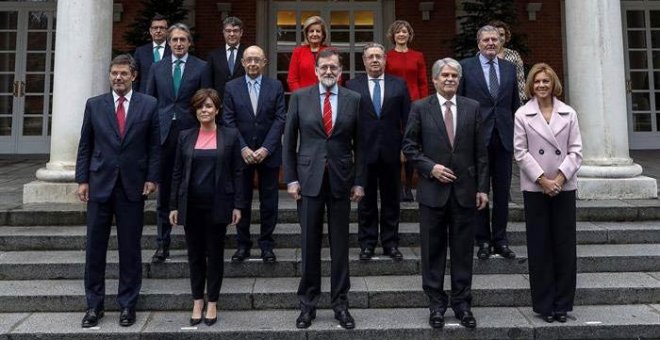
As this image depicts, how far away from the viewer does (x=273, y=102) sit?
500cm

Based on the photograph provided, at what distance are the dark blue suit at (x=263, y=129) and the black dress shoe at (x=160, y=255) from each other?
72 centimetres

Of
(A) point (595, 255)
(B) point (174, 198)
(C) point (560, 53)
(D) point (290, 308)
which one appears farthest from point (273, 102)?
(C) point (560, 53)

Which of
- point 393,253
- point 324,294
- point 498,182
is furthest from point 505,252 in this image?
point 324,294

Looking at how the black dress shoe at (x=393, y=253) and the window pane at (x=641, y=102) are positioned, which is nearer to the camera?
the black dress shoe at (x=393, y=253)

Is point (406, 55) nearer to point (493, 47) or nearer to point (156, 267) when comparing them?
point (493, 47)

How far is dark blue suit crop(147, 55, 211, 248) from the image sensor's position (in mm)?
4988

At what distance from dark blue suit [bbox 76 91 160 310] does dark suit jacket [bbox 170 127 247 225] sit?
1.04ft

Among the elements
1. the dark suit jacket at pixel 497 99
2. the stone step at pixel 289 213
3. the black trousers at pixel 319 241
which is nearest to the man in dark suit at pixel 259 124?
the black trousers at pixel 319 241

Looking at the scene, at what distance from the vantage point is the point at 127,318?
4.26m

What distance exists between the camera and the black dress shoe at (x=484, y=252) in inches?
201

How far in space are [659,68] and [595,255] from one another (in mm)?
9973

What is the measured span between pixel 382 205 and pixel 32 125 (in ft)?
35.3

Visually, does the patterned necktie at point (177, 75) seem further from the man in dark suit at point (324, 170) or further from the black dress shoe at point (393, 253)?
the black dress shoe at point (393, 253)

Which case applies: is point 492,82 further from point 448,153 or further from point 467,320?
point 467,320
